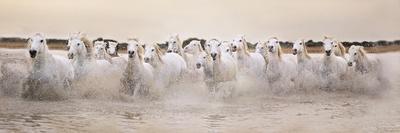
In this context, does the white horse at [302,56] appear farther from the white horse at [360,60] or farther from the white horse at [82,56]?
the white horse at [82,56]

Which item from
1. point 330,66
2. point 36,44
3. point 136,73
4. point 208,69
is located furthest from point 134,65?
point 330,66

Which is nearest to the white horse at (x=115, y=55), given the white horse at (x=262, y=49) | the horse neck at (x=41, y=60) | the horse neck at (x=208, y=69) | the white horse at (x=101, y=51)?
the white horse at (x=101, y=51)

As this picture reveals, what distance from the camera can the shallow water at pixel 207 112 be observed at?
330 centimetres

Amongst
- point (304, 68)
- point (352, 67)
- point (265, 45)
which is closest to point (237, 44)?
point (265, 45)

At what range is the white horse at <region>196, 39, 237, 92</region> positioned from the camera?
135 inches

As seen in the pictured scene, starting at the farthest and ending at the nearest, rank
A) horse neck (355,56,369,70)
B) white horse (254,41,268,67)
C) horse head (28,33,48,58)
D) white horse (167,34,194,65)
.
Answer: horse neck (355,56,369,70)
white horse (254,41,268,67)
white horse (167,34,194,65)
horse head (28,33,48,58)

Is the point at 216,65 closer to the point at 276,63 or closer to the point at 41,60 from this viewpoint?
the point at 276,63

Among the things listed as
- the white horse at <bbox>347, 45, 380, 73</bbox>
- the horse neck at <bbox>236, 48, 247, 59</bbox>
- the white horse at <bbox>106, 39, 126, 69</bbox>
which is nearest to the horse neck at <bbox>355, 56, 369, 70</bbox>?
the white horse at <bbox>347, 45, 380, 73</bbox>

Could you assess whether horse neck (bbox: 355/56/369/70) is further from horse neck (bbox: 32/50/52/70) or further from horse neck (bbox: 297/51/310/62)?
horse neck (bbox: 32/50/52/70)

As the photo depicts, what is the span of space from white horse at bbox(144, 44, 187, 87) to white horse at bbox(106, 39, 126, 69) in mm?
111

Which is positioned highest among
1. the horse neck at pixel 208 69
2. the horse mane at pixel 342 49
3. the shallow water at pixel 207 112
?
the horse mane at pixel 342 49

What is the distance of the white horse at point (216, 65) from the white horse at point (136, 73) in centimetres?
25

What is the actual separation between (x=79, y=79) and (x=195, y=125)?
0.59 m

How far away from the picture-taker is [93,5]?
11.2ft
